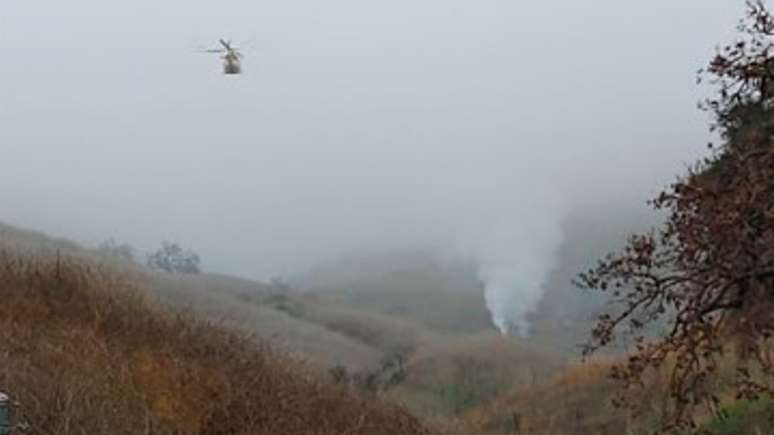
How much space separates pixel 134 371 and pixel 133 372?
6 centimetres

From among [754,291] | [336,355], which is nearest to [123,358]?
[754,291]

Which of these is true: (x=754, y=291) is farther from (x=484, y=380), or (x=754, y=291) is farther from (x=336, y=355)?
(x=484, y=380)

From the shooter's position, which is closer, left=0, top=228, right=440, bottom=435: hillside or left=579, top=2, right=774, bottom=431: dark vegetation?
left=579, top=2, right=774, bottom=431: dark vegetation

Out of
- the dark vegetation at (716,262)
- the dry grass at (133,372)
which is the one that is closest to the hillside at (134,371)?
the dry grass at (133,372)

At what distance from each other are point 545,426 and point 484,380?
3.52m

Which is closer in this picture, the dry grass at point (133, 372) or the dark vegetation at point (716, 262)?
the dark vegetation at point (716, 262)

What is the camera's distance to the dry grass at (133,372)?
6.81 metres

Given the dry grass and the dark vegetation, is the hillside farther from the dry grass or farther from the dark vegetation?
the dark vegetation

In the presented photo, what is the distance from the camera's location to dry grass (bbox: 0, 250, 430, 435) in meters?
6.81

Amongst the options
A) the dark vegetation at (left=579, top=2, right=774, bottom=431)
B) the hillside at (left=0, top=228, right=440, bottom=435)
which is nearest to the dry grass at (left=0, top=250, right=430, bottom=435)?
the hillside at (left=0, top=228, right=440, bottom=435)

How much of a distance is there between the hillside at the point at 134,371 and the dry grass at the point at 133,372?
0.04 feet

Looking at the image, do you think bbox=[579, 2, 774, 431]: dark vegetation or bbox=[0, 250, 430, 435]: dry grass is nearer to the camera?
bbox=[579, 2, 774, 431]: dark vegetation

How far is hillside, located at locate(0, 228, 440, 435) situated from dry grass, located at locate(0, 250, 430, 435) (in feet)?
0.04

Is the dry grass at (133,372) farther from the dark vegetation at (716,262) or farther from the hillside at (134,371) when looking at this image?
the dark vegetation at (716,262)
